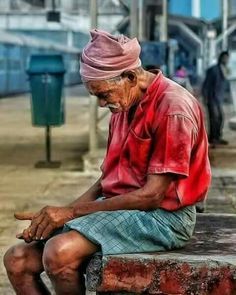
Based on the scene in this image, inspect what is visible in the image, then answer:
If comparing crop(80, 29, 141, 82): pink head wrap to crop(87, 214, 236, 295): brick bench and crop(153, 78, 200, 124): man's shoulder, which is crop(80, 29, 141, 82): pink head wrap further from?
crop(87, 214, 236, 295): brick bench

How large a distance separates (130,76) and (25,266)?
932 millimetres

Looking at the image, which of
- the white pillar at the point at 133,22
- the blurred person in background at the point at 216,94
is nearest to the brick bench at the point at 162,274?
the white pillar at the point at 133,22

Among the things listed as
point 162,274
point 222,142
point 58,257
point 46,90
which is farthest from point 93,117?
point 58,257

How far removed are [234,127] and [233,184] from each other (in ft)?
22.5

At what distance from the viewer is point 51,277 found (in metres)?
3.49

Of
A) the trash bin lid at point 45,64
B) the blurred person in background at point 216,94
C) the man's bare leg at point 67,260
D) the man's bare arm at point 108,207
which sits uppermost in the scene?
the man's bare arm at point 108,207

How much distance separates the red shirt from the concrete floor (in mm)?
1827

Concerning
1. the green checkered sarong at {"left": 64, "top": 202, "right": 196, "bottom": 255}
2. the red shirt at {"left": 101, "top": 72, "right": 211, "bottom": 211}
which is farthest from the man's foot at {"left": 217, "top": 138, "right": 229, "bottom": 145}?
the green checkered sarong at {"left": 64, "top": 202, "right": 196, "bottom": 255}

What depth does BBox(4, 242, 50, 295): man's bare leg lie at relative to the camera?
12.3 ft

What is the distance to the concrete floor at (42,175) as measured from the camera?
8344 mm

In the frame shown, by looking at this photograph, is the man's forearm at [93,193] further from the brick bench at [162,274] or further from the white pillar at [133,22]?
the white pillar at [133,22]

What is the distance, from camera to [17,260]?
3.73 metres

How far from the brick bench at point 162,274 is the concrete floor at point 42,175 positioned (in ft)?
6.14

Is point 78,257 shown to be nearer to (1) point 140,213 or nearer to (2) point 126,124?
(1) point 140,213
